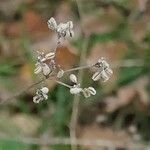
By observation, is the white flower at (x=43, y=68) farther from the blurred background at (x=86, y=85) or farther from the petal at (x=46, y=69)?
the blurred background at (x=86, y=85)

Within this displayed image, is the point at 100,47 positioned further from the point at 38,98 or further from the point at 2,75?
the point at 38,98

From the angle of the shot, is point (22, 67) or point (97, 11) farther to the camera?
point (97, 11)

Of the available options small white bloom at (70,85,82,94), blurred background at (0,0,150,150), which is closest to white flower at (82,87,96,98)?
small white bloom at (70,85,82,94)

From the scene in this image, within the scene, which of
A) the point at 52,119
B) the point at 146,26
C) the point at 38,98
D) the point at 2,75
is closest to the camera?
the point at 38,98

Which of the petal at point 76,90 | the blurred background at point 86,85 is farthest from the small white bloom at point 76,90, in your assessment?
the blurred background at point 86,85

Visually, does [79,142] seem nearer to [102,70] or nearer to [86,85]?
[86,85]

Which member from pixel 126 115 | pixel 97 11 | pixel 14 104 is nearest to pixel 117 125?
pixel 126 115

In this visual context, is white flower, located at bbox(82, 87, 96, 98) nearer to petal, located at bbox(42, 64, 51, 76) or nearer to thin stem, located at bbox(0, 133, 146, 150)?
petal, located at bbox(42, 64, 51, 76)

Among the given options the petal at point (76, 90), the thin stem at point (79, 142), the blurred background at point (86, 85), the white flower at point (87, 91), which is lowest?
the petal at point (76, 90)
